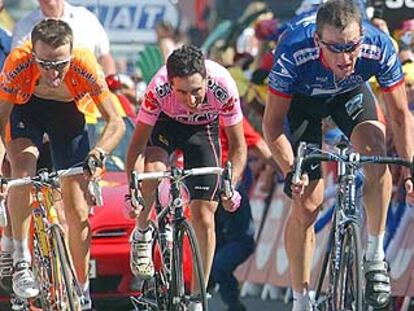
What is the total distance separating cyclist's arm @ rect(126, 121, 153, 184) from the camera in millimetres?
11156

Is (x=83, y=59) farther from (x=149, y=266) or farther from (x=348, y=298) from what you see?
(x=348, y=298)

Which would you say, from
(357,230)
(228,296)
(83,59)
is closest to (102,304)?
(228,296)

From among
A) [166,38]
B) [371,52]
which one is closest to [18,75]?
[371,52]

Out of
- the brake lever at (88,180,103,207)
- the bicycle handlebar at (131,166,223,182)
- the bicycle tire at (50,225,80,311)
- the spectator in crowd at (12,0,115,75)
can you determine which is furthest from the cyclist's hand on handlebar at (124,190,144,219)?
the spectator in crowd at (12,0,115,75)

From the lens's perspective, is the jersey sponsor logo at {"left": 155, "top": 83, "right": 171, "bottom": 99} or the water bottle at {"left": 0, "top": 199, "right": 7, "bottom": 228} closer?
the water bottle at {"left": 0, "top": 199, "right": 7, "bottom": 228}

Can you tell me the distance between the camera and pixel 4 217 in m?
10.8

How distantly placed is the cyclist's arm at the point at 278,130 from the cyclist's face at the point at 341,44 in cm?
51

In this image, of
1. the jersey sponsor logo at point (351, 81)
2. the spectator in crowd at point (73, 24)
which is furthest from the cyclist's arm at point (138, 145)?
the spectator in crowd at point (73, 24)

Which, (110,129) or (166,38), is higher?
(166,38)

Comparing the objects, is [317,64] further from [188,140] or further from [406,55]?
[406,55]

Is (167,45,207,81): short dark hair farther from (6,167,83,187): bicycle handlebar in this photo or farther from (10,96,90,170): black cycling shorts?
(10,96,90,170): black cycling shorts

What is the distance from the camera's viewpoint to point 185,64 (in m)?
10.8

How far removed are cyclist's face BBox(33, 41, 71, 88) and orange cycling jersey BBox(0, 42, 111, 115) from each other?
0.73 feet

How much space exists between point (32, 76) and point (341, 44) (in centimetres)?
231
